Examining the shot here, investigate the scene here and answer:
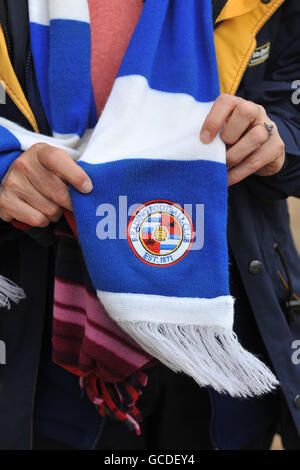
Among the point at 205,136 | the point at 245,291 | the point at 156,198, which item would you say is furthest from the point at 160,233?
the point at 245,291

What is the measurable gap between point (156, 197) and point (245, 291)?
31 cm

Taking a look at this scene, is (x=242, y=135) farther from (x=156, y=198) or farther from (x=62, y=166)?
(x=62, y=166)

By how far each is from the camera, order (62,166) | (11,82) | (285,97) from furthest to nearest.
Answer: (285,97) → (11,82) → (62,166)

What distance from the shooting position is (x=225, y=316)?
0.73 meters

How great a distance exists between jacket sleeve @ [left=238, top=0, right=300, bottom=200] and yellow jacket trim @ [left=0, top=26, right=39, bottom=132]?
1.29 ft

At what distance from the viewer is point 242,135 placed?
0.76 meters

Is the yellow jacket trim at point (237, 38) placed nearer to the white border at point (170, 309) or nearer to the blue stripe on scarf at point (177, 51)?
the blue stripe on scarf at point (177, 51)

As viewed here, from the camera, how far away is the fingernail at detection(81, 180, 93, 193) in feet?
2.31

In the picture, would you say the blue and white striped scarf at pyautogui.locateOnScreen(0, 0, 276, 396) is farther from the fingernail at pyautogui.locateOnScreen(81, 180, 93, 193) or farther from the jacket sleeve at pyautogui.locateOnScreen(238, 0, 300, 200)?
the jacket sleeve at pyautogui.locateOnScreen(238, 0, 300, 200)

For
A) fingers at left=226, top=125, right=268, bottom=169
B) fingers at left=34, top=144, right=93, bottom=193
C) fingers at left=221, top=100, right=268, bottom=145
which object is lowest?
fingers at left=34, top=144, right=93, bottom=193

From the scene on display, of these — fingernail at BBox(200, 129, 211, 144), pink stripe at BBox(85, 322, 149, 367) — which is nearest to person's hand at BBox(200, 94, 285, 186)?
fingernail at BBox(200, 129, 211, 144)

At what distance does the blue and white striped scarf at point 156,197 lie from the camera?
73 centimetres

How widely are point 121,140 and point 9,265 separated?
383mm

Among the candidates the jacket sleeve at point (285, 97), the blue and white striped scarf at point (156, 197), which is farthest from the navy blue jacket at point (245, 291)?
the blue and white striped scarf at point (156, 197)
